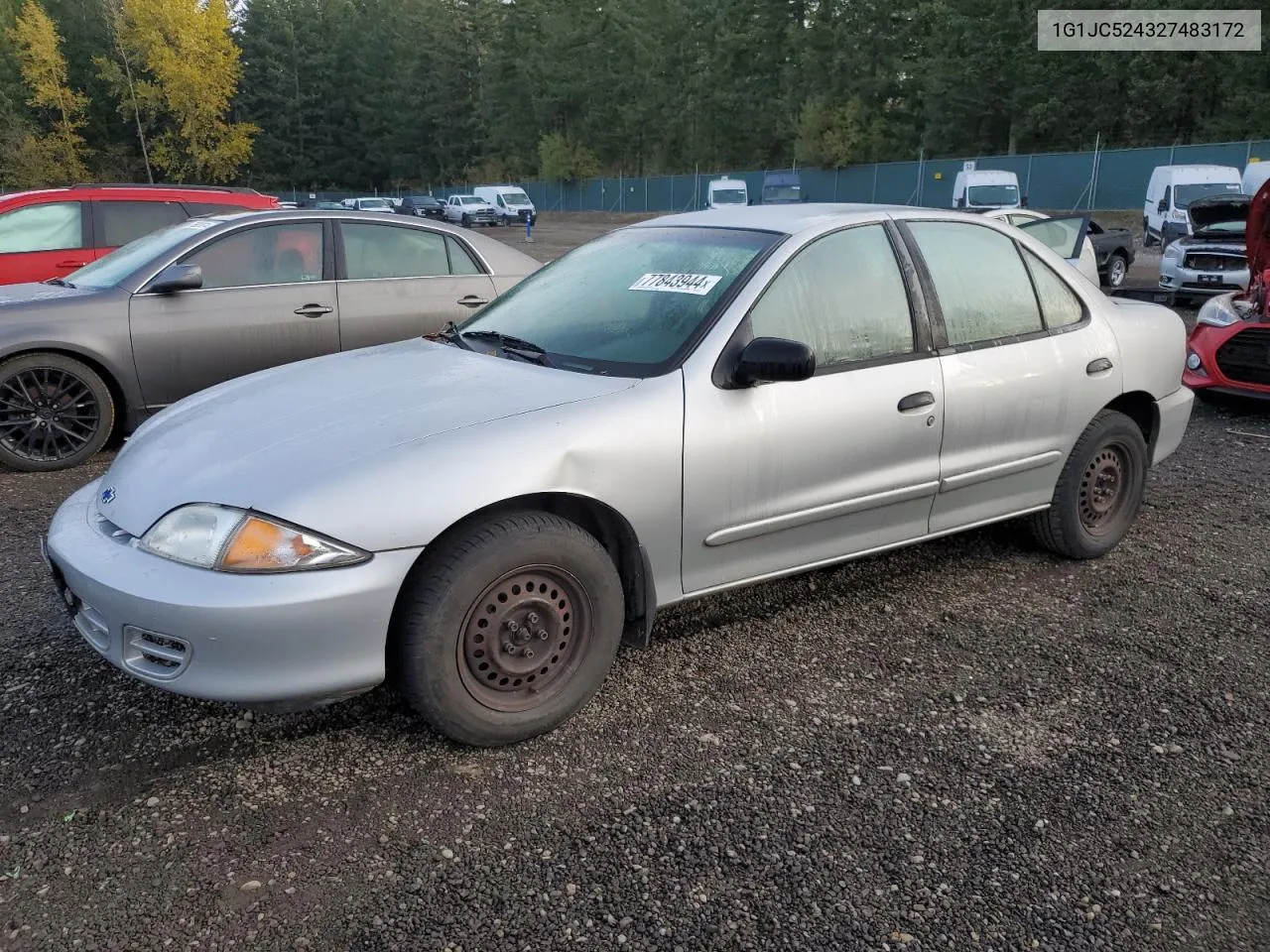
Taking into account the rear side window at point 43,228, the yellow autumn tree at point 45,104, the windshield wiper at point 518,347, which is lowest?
the windshield wiper at point 518,347

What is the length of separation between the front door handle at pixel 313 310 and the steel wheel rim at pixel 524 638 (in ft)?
13.8

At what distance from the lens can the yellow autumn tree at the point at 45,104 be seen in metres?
49.0

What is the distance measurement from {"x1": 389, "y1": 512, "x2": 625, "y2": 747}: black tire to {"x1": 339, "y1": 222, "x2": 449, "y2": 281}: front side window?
4.36 metres

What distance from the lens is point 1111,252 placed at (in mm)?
17344

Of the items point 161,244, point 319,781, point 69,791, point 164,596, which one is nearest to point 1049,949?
point 319,781

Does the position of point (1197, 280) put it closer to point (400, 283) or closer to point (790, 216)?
point (400, 283)

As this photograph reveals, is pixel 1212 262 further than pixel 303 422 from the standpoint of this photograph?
Yes

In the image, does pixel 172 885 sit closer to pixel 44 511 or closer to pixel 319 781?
pixel 319 781

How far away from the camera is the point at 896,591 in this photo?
416 cm

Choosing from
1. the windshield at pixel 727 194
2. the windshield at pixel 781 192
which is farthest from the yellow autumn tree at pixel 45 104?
the windshield at pixel 781 192

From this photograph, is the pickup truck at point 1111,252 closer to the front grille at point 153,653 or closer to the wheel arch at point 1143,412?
the wheel arch at point 1143,412

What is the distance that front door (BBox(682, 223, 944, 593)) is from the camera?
10.5 feet

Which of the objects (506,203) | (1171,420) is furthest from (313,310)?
(506,203)

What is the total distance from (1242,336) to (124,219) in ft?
29.6
